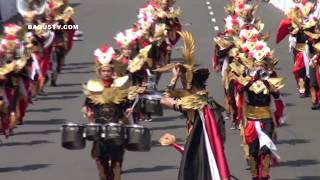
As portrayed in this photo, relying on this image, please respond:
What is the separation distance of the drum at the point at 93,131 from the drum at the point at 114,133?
8 cm

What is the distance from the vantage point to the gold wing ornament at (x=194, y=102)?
10227 mm

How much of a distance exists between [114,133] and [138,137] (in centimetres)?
31

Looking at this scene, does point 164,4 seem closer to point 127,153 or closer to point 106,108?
point 127,153

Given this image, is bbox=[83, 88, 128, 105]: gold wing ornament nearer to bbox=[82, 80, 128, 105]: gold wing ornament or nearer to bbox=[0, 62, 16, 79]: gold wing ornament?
bbox=[82, 80, 128, 105]: gold wing ornament

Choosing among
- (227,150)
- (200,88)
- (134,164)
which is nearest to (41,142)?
(134,164)

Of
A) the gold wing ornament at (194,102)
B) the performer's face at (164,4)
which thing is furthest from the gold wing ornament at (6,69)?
the gold wing ornament at (194,102)

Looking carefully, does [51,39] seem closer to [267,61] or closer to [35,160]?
[35,160]

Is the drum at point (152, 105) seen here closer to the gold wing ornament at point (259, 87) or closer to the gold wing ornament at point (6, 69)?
the gold wing ornament at point (259, 87)

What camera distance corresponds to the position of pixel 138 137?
1089cm

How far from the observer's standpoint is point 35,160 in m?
14.7

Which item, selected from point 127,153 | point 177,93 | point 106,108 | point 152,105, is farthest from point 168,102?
point 127,153

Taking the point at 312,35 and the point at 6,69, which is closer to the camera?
the point at 6,69

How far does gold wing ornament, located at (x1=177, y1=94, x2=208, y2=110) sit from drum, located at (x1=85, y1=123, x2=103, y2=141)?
4.30ft

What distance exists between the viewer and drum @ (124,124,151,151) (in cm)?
1088
